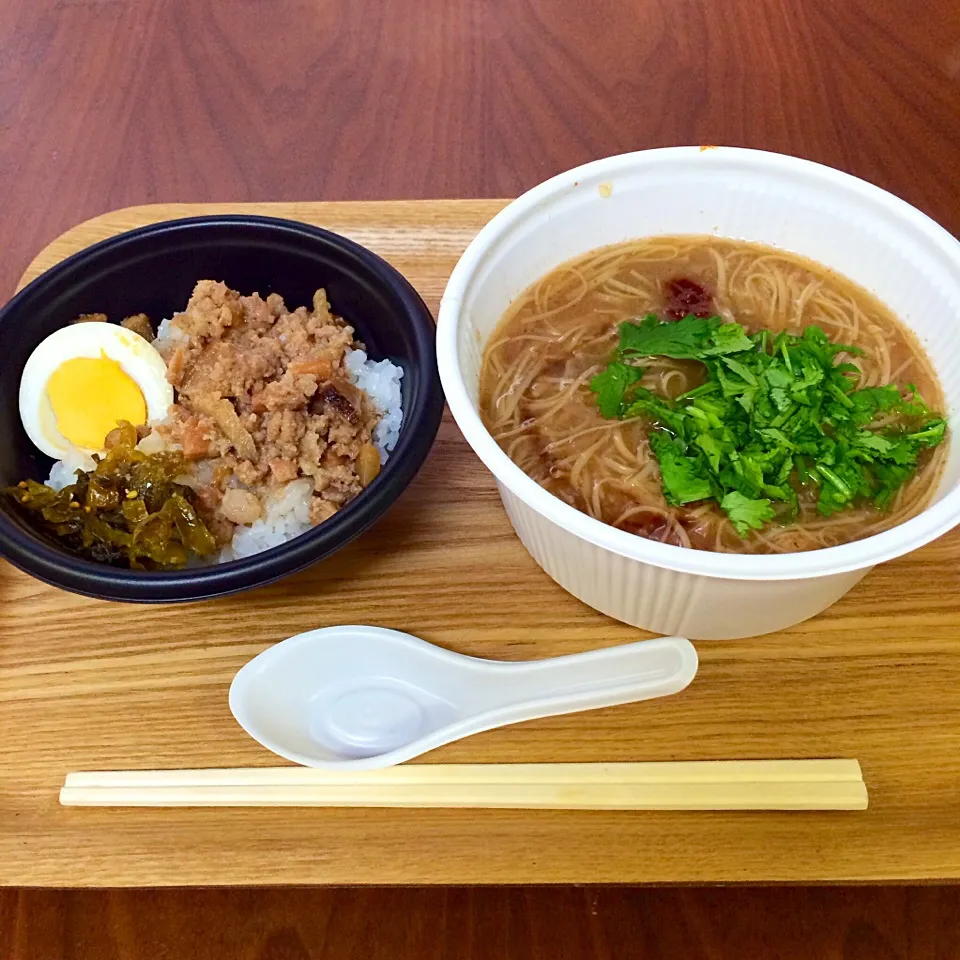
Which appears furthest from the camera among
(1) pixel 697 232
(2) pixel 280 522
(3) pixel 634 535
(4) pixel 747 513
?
(1) pixel 697 232

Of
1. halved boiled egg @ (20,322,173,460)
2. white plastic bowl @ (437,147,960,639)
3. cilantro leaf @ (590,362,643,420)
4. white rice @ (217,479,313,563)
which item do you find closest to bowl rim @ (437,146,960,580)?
white plastic bowl @ (437,147,960,639)

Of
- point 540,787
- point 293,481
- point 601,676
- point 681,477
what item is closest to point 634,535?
point 681,477

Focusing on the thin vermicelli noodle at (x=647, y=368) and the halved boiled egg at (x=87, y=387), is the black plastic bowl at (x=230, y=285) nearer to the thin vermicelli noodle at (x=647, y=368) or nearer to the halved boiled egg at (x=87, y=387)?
the halved boiled egg at (x=87, y=387)

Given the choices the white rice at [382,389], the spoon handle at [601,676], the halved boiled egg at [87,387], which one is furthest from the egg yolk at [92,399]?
the spoon handle at [601,676]

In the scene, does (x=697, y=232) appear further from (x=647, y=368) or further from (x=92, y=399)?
(x=92, y=399)

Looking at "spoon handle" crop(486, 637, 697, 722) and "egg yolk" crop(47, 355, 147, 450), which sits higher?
"egg yolk" crop(47, 355, 147, 450)

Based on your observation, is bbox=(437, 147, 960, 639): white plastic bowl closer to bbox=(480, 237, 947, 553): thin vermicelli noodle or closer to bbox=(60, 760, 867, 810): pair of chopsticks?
bbox=(480, 237, 947, 553): thin vermicelli noodle

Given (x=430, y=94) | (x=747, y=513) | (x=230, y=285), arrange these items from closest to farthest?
(x=747, y=513)
(x=230, y=285)
(x=430, y=94)
